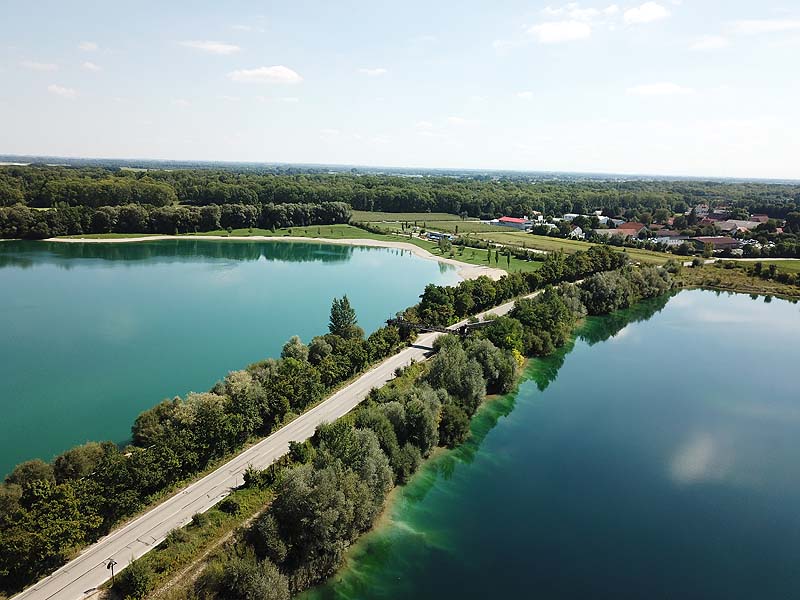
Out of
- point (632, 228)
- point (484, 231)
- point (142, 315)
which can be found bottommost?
point (142, 315)

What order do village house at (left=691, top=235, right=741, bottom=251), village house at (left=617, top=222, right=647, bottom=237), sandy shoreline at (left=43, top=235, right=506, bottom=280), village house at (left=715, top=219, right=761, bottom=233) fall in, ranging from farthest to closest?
village house at (left=715, top=219, right=761, bottom=233) < village house at (left=617, top=222, right=647, bottom=237) < village house at (left=691, top=235, right=741, bottom=251) < sandy shoreline at (left=43, top=235, right=506, bottom=280)

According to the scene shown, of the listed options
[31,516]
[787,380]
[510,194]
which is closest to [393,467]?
[31,516]

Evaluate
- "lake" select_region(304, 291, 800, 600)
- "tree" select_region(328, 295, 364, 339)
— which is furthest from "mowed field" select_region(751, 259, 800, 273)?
"tree" select_region(328, 295, 364, 339)

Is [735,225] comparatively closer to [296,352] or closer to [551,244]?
[551,244]

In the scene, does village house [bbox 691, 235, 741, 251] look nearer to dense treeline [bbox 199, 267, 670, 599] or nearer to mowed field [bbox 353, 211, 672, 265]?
mowed field [bbox 353, 211, 672, 265]

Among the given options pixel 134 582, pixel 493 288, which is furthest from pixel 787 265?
pixel 134 582

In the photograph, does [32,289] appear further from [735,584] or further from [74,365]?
[735,584]
